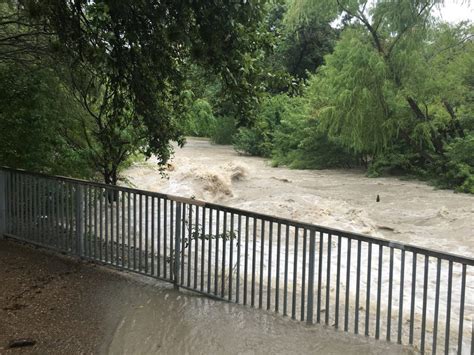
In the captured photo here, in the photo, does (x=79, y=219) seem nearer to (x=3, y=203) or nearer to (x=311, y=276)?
(x=3, y=203)

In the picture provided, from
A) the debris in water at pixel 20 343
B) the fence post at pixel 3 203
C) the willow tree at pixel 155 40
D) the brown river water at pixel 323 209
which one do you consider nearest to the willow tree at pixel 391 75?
the brown river water at pixel 323 209

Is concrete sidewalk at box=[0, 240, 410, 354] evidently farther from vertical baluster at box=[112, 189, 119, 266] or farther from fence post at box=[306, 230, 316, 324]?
vertical baluster at box=[112, 189, 119, 266]

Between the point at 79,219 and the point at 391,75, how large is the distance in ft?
54.9

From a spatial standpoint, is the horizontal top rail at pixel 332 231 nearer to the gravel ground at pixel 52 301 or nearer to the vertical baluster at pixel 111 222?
the vertical baluster at pixel 111 222

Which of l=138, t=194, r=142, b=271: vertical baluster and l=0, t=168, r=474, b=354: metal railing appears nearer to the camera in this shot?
l=0, t=168, r=474, b=354: metal railing

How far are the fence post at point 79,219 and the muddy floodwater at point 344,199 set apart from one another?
6.66 m

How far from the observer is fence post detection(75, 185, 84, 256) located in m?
7.20

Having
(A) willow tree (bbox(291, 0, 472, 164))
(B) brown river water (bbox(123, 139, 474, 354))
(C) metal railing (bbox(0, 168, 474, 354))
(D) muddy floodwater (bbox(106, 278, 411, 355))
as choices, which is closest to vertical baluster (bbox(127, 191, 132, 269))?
(C) metal railing (bbox(0, 168, 474, 354))

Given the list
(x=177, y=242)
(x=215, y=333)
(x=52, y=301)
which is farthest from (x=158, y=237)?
(x=215, y=333)

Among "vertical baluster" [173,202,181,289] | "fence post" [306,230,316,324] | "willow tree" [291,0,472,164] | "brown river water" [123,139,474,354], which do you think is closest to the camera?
"fence post" [306,230,316,324]

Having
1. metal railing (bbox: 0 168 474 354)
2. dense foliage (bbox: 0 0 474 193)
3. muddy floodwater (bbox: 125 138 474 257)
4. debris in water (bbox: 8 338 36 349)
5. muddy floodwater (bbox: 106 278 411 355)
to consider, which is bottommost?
muddy floodwater (bbox: 125 138 474 257)

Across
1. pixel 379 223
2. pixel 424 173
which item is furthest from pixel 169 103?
pixel 424 173

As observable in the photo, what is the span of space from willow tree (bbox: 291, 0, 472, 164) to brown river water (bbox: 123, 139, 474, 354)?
2281 millimetres

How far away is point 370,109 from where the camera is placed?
71.0 ft
